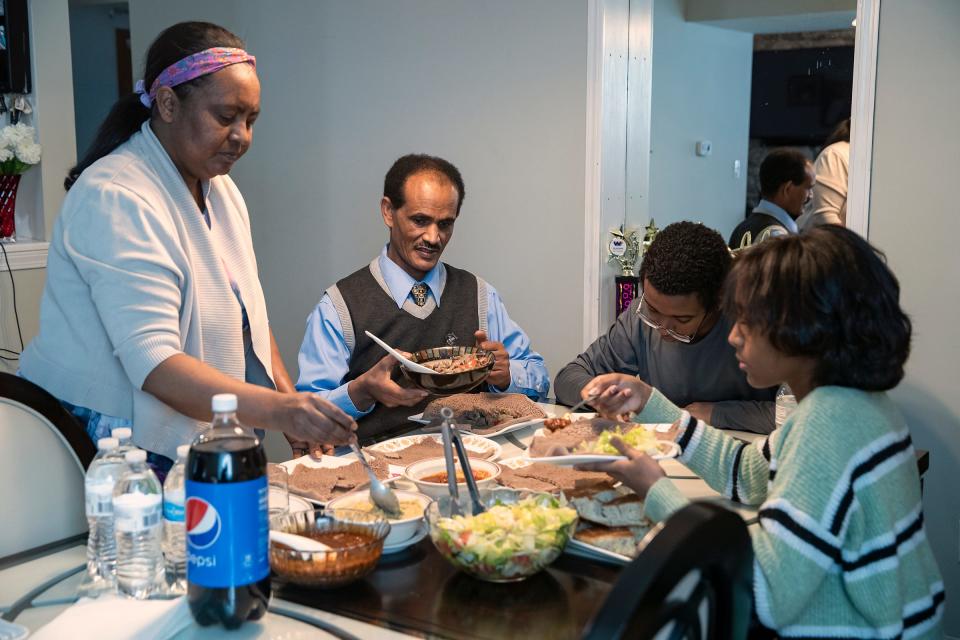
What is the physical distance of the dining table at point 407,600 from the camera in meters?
1.15

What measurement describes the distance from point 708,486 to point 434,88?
7.42ft

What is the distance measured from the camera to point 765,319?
55.5 inches

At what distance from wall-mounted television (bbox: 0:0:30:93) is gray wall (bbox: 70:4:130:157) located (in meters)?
3.06

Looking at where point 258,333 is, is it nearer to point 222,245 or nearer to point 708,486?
point 222,245

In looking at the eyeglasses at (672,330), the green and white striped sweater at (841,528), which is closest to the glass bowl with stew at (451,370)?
the eyeglasses at (672,330)

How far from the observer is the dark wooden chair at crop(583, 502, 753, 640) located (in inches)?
30.2

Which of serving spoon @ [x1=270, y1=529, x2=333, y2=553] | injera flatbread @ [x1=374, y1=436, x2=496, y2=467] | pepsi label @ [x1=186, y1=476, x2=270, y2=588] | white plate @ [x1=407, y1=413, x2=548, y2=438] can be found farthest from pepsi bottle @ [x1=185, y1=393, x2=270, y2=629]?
white plate @ [x1=407, y1=413, x2=548, y2=438]

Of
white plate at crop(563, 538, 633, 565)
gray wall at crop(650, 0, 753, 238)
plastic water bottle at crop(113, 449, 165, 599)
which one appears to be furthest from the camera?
gray wall at crop(650, 0, 753, 238)

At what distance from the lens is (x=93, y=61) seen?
22.1 feet

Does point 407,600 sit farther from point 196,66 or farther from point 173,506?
point 196,66

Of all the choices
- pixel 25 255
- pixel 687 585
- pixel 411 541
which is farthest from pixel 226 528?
pixel 25 255

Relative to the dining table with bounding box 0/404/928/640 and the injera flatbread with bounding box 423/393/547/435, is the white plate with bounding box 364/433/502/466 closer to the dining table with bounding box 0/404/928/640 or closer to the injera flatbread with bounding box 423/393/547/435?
the injera flatbread with bounding box 423/393/547/435

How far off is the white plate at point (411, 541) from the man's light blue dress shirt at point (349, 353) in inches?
34.3

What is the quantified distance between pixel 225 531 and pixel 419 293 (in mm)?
1582
